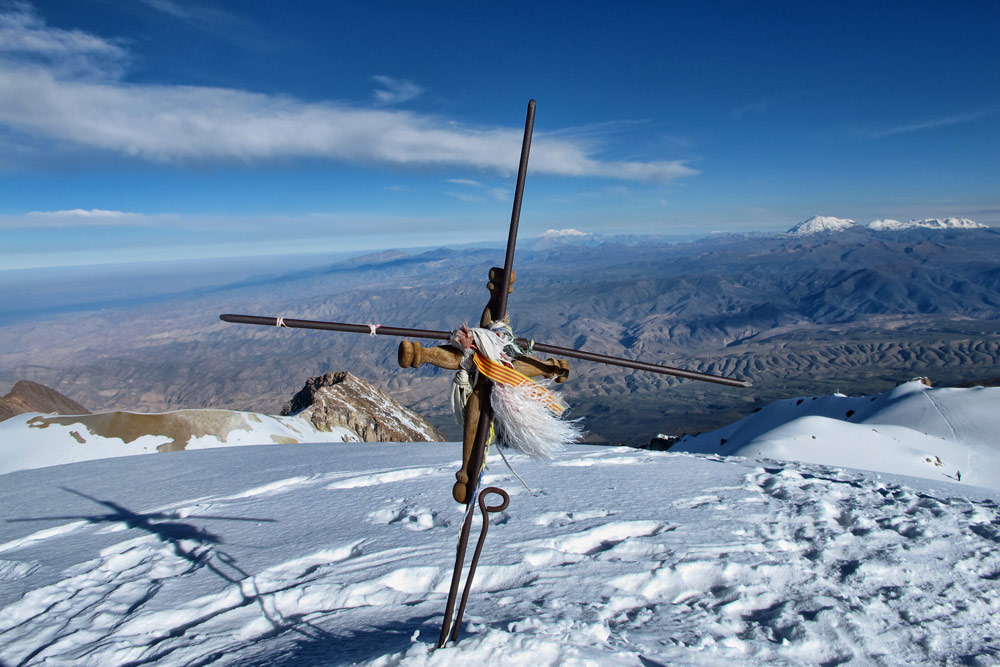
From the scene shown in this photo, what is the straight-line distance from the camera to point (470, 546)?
571 centimetres

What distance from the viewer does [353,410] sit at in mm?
34062

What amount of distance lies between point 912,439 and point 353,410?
30.1m

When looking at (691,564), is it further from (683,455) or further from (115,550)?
(115,550)

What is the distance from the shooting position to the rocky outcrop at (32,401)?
4323cm

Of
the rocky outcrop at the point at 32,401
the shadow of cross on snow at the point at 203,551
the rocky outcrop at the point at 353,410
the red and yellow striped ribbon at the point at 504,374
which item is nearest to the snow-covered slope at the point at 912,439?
the red and yellow striped ribbon at the point at 504,374

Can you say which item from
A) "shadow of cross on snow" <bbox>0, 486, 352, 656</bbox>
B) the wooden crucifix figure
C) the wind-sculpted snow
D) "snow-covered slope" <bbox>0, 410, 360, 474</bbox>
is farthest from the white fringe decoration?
"snow-covered slope" <bbox>0, 410, 360, 474</bbox>

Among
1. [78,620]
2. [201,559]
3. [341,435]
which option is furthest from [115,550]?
[341,435]

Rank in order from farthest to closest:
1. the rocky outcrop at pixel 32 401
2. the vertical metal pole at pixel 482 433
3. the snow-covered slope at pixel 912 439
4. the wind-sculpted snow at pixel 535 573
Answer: the rocky outcrop at pixel 32 401
the snow-covered slope at pixel 912 439
the wind-sculpted snow at pixel 535 573
the vertical metal pole at pixel 482 433

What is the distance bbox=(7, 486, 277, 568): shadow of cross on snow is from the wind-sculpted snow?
0.13 ft

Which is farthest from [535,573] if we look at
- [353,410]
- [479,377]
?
[353,410]

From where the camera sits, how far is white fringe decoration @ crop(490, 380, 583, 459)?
3.58 meters

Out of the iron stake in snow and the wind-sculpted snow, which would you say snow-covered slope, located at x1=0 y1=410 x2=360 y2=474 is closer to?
the wind-sculpted snow

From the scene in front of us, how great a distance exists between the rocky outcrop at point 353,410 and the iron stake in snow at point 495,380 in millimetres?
28754

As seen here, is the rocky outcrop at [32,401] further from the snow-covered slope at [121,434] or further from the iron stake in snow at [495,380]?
the iron stake in snow at [495,380]
